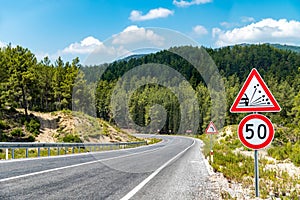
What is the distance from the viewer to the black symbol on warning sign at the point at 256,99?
7757 millimetres

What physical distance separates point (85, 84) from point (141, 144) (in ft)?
59.6

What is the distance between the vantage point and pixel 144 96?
311 ft

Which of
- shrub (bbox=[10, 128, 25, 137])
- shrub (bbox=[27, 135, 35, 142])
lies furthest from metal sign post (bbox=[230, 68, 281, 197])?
shrub (bbox=[10, 128, 25, 137])

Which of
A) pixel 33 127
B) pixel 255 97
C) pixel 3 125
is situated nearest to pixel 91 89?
pixel 33 127

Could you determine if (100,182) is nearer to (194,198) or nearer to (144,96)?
(194,198)

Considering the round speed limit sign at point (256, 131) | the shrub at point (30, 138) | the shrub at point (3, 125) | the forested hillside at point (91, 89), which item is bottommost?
the shrub at point (30, 138)

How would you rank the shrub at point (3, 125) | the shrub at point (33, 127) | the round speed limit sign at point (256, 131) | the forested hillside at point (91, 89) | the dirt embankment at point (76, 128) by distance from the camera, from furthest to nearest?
the dirt embankment at point (76, 128) < the shrub at point (33, 127) < the shrub at point (3, 125) < the forested hillside at point (91, 89) < the round speed limit sign at point (256, 131)

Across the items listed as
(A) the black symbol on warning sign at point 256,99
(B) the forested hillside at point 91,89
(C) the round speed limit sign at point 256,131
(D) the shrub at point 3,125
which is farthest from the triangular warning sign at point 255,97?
(D) the shrub at point 3,125

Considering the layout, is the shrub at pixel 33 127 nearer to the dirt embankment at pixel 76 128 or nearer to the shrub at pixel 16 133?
the dirt embankment at pixel 76 128

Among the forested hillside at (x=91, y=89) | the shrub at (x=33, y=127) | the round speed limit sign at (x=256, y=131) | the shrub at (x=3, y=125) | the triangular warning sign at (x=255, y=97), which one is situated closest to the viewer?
the round speed limit sign at (x=256, y=131)

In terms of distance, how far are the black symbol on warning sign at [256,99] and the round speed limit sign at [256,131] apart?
0.41m

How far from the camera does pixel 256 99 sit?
787cm

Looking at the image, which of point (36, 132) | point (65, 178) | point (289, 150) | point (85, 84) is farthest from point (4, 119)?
point (65, 178)

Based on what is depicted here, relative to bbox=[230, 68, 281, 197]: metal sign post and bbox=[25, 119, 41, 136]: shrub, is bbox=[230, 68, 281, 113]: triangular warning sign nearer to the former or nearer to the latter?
bbox=[230, 68, 281, 197]: metal sign post
